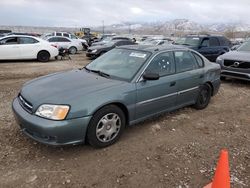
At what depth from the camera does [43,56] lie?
1392 centimetres

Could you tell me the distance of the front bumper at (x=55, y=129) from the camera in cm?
346

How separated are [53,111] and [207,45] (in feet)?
35.6

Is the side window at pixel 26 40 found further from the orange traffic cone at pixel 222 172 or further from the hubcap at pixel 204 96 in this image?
the orange traffic cone at pixel 222 172

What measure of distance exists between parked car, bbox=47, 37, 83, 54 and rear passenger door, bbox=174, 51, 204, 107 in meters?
15.4

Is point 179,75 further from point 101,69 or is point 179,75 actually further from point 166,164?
point 166,164

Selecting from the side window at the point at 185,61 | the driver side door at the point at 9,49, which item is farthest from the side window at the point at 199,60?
the driver side door at the point at 9,49

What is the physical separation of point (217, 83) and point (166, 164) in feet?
11.0

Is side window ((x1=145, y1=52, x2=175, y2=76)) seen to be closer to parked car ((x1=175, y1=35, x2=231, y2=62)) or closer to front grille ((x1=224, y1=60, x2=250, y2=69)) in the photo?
front grille ((x1=224, y1=60, x2=250, y2=69))

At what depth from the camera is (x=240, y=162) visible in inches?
150

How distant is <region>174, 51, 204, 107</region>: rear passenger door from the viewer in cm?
516

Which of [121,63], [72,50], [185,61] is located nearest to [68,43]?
[72,50]

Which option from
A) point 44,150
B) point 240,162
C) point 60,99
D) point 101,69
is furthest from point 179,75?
point 44,150

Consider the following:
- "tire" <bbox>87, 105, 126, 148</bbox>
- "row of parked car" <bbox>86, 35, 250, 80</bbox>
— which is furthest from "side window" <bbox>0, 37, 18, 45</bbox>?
"tire" <bbox>87, 105, 126, 148</bbox>

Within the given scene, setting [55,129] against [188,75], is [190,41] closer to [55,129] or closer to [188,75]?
[188,75]
